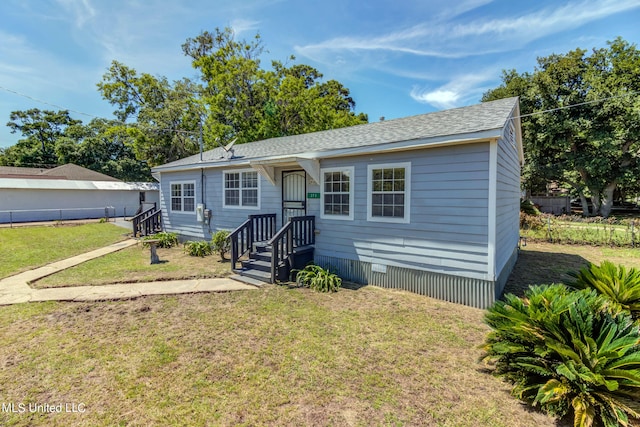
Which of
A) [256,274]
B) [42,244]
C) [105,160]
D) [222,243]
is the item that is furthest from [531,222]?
[105,160]

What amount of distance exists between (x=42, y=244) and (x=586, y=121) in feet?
102

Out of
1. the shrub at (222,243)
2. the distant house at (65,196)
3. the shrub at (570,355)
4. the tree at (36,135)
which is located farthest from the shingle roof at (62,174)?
the shrub at (570,355)

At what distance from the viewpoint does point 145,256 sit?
30.4ft

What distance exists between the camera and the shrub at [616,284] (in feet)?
12.3

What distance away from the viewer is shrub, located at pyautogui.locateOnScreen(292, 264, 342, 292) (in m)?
6.16

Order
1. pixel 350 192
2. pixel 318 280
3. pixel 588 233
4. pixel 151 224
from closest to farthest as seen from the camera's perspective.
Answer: pixel 318 280, pixel 350 192, pixel 588 233, pixel 151 224

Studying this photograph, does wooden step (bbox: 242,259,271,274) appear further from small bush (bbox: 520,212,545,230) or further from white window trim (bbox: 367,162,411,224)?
small bush (bbox: 520,212,545,230)

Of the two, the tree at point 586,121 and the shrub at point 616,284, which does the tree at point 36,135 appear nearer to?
the shrub at point 616,284

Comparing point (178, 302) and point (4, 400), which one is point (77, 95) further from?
point (4, 400)

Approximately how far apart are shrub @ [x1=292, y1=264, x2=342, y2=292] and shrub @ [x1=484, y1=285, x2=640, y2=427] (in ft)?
10.9

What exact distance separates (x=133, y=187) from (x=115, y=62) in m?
10.4

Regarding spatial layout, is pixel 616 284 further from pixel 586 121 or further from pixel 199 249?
pixel 586 121

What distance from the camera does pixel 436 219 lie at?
5551 mm

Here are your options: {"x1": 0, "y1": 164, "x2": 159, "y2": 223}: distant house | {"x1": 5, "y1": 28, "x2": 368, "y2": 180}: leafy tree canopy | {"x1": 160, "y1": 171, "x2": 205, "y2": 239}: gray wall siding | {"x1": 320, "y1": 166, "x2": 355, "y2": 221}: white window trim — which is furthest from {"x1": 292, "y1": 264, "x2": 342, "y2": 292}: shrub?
{"x1": 5, "y1": 28, "x2": 368, "y2": 180}: leafy tree canopy
